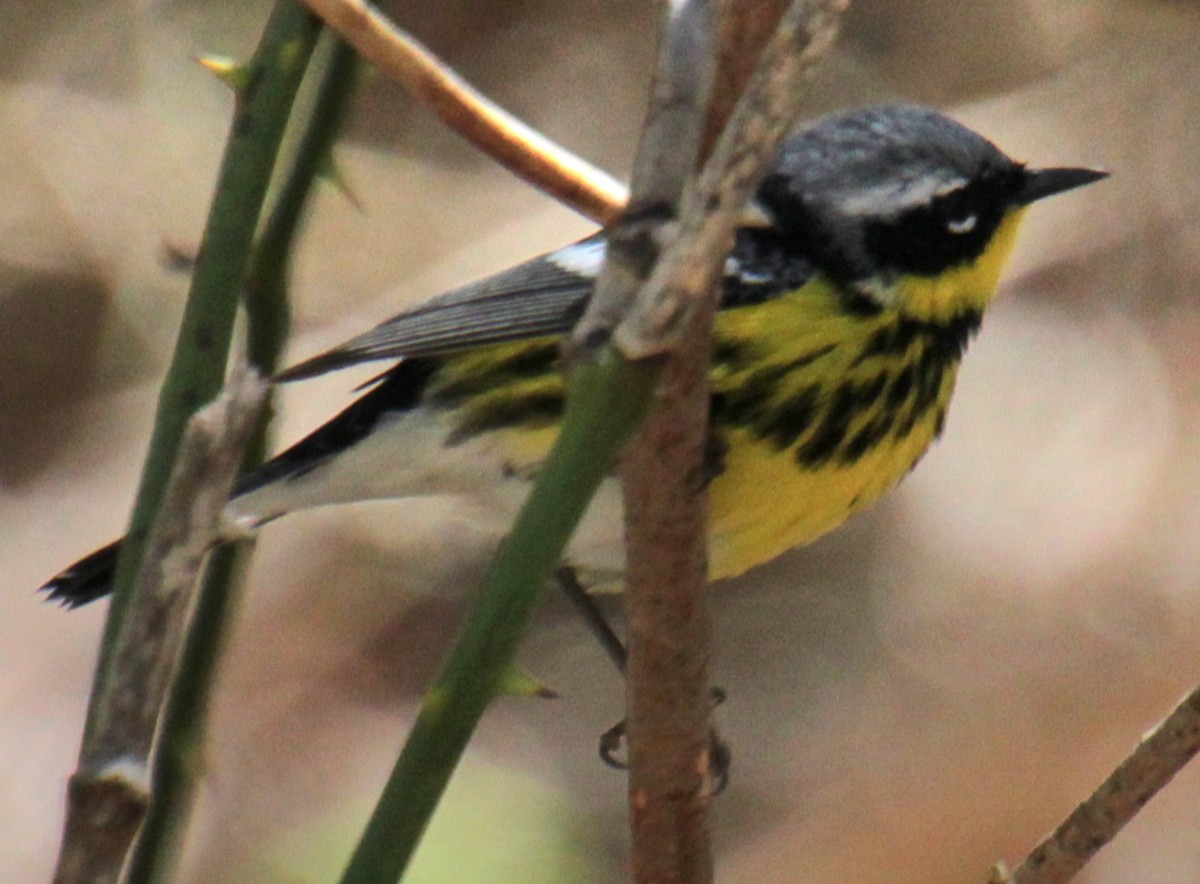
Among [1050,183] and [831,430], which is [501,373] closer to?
[831,430]

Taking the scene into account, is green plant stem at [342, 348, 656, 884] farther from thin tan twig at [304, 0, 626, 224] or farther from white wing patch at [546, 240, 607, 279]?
white wing patch at [546, 240, 607, 279]

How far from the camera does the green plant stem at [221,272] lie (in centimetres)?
102

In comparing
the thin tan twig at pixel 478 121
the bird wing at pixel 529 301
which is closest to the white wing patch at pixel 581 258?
the bird wing at pixel 529 301

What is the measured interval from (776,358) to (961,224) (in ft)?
1.04

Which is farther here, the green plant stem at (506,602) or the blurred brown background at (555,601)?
the blurred brown background at (555,601)

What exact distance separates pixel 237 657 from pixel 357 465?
126cm

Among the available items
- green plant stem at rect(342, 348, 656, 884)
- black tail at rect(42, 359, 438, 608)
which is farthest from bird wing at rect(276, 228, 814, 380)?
green plant stem at rect(342, 348, 656, 884)

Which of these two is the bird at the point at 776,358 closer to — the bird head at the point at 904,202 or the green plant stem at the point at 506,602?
the bird head at the point at 904,202

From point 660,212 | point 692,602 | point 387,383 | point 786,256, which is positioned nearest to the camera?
point 660,212

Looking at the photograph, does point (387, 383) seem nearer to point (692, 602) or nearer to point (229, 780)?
point (692, 602)

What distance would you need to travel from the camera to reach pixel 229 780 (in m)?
2.51

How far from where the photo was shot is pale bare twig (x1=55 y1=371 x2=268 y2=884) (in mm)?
781

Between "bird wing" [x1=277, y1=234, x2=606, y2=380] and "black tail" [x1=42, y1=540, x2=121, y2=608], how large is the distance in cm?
25

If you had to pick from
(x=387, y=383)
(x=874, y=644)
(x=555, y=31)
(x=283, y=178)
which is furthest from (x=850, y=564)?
(x=283, y=178)
